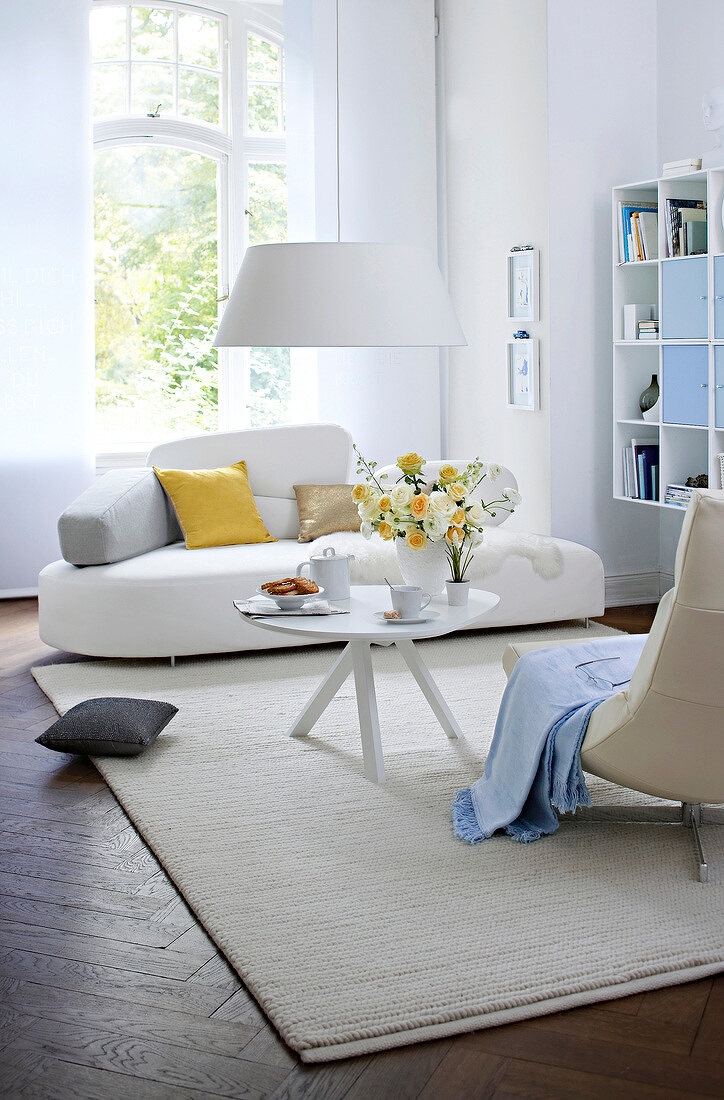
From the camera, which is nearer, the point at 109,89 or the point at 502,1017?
the point at 502,1017

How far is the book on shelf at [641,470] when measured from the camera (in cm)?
525

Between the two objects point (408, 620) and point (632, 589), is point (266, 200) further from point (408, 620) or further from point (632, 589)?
point (408, 620)

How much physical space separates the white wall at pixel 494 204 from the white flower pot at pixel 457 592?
7.41 feet

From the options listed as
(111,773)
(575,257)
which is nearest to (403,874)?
(111,773)

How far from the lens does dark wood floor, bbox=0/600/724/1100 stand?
1.88 meters

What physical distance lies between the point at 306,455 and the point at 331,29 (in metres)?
2.53

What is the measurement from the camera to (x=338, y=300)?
105 inches

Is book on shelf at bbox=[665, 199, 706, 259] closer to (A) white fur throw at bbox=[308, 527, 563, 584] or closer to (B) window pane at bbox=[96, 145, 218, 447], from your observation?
(A) white fur throw at bbox=[308, 527, 563, 584]

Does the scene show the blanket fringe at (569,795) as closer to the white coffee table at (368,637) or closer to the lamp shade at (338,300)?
the white coffee table at (368,637)

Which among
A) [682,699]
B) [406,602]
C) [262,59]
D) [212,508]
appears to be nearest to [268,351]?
[262,59]

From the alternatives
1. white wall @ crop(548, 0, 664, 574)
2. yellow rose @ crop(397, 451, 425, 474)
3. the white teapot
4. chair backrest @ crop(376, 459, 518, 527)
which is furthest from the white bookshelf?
the white teapot

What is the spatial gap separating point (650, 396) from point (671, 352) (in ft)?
1.28

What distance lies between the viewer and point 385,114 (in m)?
6.32

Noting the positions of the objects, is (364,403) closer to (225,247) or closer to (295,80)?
(225,247)
